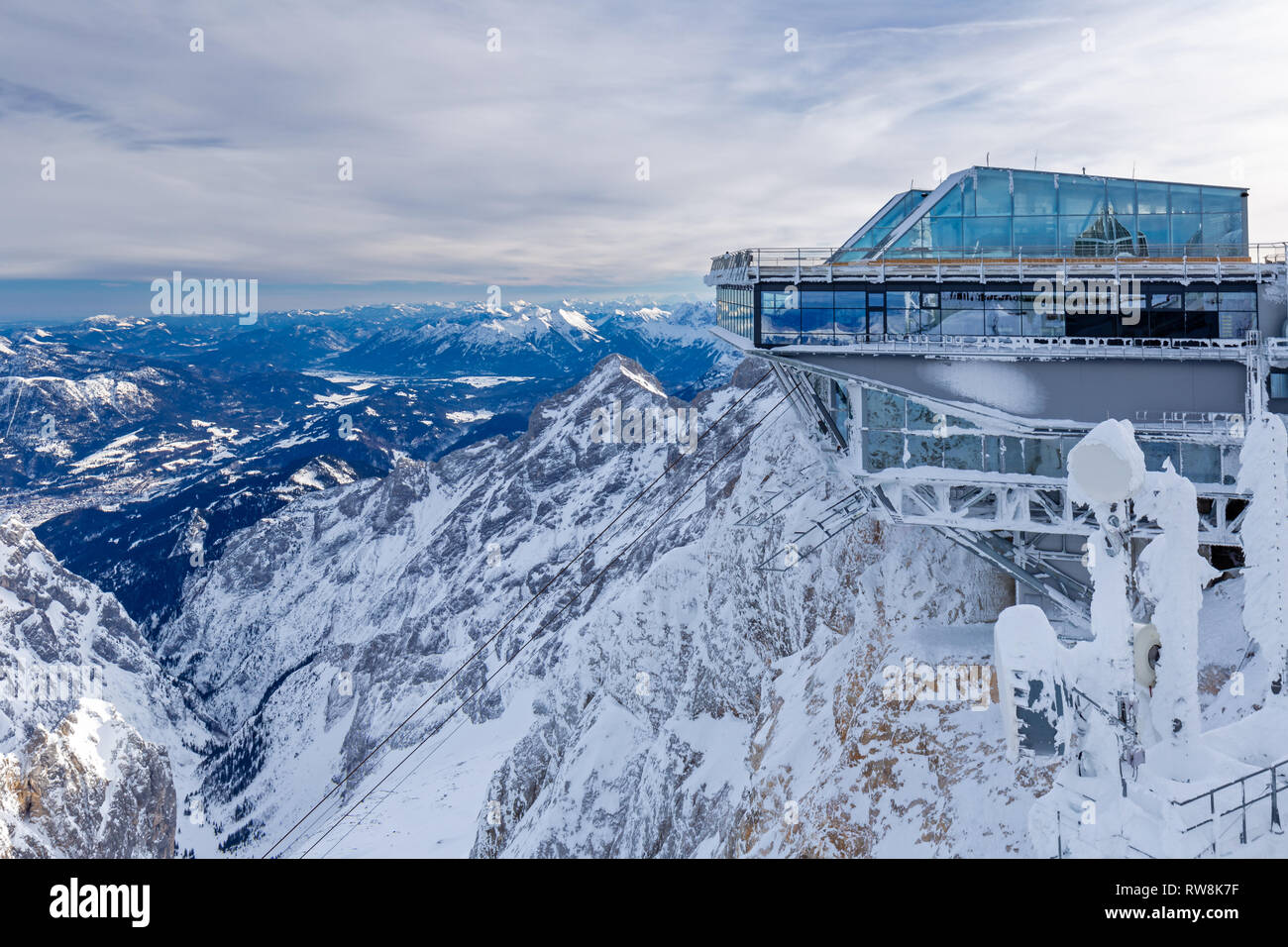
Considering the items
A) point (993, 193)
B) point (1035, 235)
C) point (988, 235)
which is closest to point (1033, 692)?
point (988, 235)

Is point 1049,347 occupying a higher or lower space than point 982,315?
lower

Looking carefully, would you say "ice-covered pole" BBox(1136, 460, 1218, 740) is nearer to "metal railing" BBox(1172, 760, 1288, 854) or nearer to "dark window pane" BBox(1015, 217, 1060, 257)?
"metal railing" BBox(1172, 760, 1288, 854)

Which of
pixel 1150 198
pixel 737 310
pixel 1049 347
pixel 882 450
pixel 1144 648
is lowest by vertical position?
pixel 1144 648

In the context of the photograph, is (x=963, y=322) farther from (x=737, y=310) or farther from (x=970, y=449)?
(x=737, y=310)

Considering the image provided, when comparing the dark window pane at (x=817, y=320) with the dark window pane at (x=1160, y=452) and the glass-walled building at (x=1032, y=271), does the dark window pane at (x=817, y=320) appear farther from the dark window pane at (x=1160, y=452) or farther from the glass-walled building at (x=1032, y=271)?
the dark window pane at (x=1160, y=452)
